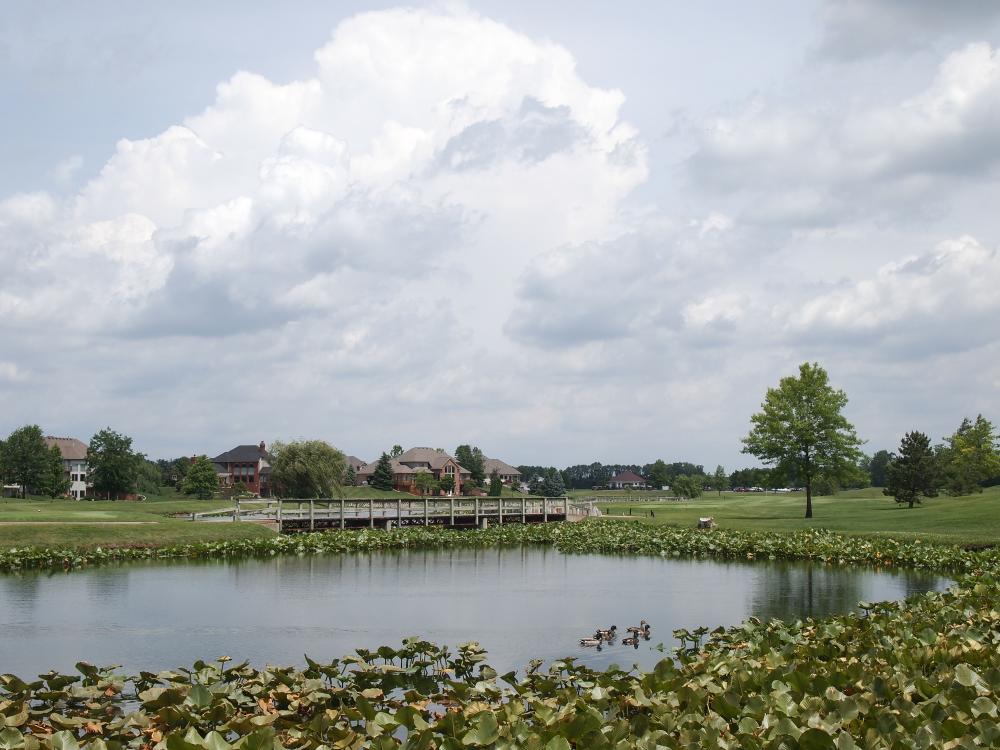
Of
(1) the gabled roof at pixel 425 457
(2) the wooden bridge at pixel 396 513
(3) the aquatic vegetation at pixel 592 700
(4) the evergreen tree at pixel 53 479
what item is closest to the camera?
(3) the aquatic vegetation at pixel 592 700

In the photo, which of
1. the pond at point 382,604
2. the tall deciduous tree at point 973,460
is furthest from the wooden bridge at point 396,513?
the tall deciduous tree at point 973,460

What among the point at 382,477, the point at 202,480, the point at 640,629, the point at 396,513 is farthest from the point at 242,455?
the point at 640,629

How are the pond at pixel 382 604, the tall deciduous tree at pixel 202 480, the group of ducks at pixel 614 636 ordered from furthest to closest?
the tall deciduous tree at pixel 202 480 < the group of ducks at pixel 614 636 < the pond at pixel 382 604

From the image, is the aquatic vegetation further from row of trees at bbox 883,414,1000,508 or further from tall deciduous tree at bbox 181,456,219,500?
tall deciduous tree at bbox 181,456,219,500

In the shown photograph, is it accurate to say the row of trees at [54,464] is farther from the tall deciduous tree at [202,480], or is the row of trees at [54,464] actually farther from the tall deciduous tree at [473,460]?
the tall deciduous tree at [473,460]

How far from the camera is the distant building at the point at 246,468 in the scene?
14000 centimetres

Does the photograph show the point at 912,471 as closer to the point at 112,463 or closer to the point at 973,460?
the point at 973,460

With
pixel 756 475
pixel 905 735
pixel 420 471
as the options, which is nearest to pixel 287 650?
pixel 905 735

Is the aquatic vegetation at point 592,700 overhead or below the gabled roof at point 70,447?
below

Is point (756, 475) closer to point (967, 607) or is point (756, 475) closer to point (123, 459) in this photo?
point (967, 607)

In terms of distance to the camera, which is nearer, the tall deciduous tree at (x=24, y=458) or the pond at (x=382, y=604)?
the pond at (x=382, y=604)

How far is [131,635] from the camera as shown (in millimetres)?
19797

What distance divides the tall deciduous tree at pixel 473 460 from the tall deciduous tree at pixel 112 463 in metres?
65.9

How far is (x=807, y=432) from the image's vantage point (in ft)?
193
